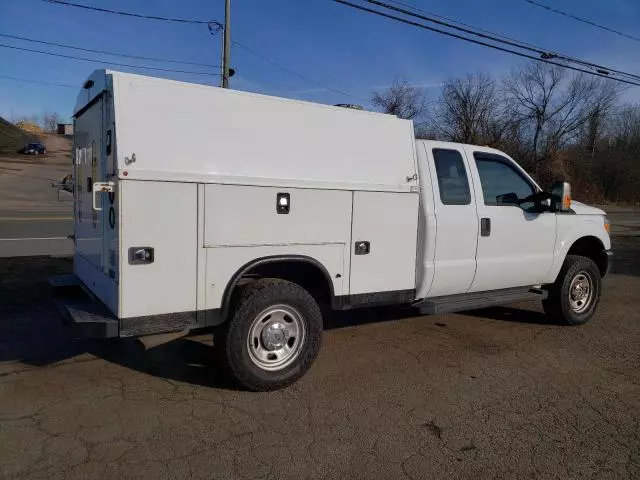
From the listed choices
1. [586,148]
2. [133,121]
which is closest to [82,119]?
[133,121]

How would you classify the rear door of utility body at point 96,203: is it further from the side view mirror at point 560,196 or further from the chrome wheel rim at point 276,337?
the side view mirror at point 560,196

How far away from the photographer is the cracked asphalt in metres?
3.40

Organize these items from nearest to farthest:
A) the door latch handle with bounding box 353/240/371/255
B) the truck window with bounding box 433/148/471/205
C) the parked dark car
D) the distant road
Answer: the door latch handle with bounding box 353/240/371/255 < the truck window with bounding box 433/148/471/205 < the distant road < the parked dark car

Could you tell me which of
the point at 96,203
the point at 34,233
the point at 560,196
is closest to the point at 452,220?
the point at 560,196

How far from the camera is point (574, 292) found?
22.6 ft

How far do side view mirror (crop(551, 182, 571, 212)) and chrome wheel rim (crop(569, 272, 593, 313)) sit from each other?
3.74 feet

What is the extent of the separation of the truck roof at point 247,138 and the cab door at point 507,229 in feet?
3.79

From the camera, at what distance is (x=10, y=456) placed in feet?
11.0

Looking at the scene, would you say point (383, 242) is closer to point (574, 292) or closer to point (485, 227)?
point (485, 227)

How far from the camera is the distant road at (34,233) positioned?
36.4ft

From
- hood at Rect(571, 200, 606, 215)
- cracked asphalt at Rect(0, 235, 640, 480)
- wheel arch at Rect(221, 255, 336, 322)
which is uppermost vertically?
hood at Rect(571, 200, 606, 215)

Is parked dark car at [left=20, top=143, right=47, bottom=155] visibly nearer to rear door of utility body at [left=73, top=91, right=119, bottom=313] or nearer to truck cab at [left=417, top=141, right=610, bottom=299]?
rear door of utility body at [left=73, top=91, right=119, bottom=313]

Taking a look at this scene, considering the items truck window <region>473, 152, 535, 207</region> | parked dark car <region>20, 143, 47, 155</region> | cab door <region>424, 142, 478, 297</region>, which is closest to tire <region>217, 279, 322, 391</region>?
cab door <region>424, 142, 478, 297</region>

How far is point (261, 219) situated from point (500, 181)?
10.3 ft
